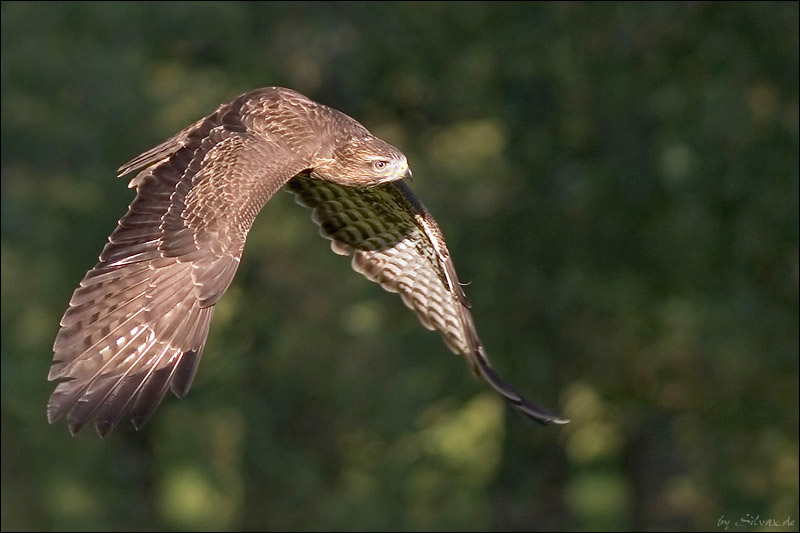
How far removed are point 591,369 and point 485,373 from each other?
26.4 ft

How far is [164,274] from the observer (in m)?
7.65

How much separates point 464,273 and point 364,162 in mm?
7373

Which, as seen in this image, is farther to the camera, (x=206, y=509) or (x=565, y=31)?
(x=206, y=509)

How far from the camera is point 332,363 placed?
19.4 m

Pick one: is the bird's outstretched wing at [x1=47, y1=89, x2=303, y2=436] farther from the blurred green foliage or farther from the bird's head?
the blurred green foliage

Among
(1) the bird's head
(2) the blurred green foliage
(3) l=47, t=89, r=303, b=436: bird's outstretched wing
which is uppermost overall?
(3) l=47, t=89, r=303, b=436: bird's outstretched wing

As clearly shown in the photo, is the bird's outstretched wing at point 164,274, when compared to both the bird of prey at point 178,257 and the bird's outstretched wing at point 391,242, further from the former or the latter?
the bird's outstretched wing at point 391,242

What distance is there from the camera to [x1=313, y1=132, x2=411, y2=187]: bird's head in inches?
337

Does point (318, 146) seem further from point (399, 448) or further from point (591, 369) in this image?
point (399, 448)

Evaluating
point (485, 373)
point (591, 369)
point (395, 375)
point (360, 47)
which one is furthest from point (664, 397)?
point (485, 373)

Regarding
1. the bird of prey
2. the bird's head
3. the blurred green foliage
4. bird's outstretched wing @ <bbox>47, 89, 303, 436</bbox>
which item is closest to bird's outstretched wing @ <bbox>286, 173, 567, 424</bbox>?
the bird's head

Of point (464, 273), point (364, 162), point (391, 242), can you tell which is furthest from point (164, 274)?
point (464, 273)

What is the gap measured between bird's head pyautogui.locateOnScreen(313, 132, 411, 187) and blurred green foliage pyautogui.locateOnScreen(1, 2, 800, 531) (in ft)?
17.7

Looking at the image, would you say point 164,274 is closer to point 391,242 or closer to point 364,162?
point 364,162
